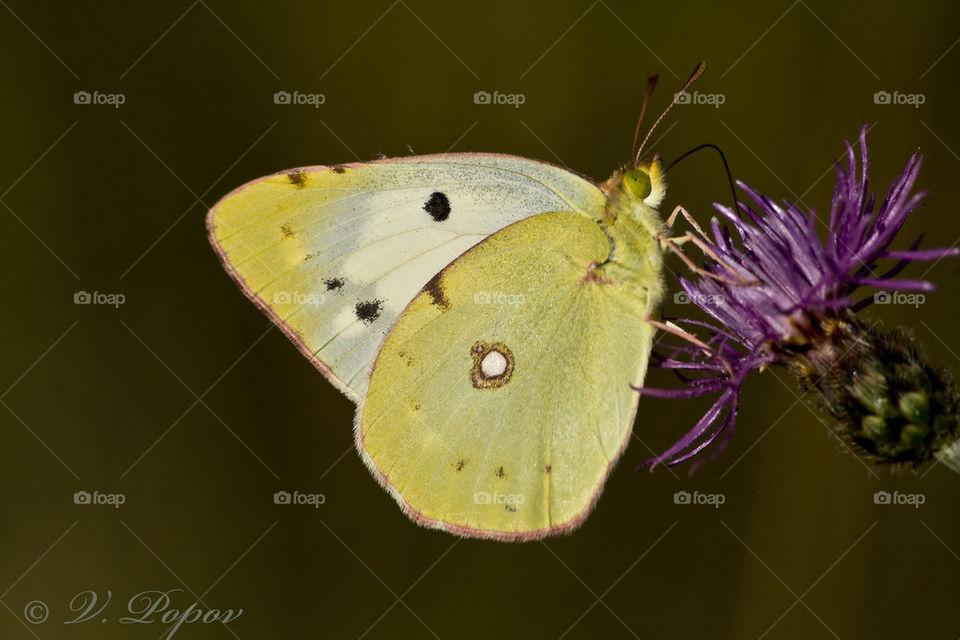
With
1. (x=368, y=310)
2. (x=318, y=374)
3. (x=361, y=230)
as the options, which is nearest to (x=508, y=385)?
(x=368, y=310)

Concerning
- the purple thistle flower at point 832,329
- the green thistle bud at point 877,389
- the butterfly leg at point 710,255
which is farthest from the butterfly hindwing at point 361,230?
the green thistle bud at point 877,389

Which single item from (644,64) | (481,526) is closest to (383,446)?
(481,526)

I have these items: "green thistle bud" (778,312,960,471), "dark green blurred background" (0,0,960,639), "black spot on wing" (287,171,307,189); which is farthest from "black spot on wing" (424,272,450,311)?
"dark green blurred background" (0,0,960,639)

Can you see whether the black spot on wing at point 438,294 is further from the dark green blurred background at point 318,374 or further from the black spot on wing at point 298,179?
the dark green blurred background at point 318,374

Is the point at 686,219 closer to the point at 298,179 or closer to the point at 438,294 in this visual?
the point at 438,294

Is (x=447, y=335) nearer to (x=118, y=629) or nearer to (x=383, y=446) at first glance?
(x=383, y=446)
